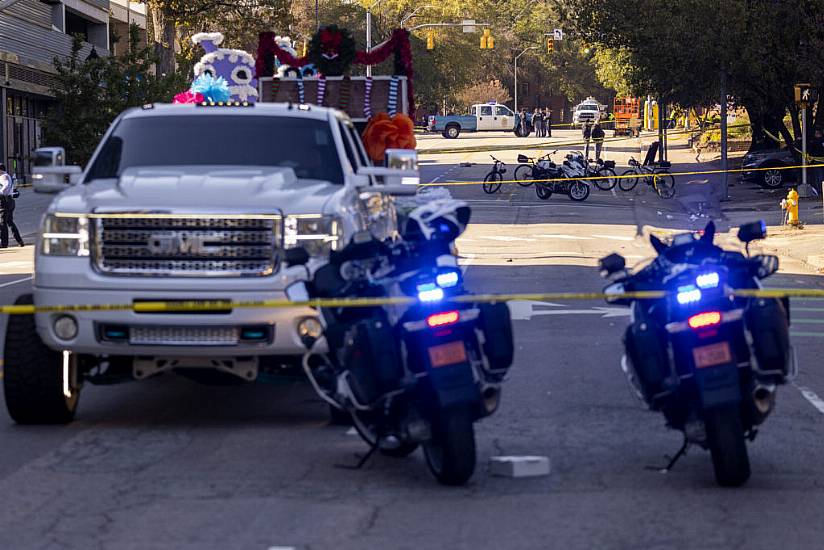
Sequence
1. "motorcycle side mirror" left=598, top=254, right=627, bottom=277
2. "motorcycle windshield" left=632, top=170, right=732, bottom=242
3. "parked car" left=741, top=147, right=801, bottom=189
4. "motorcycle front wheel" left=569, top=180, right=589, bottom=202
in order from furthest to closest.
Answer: "parked car" left=741, top=147, right=801, bottom=189
"motorcycle front wheel" left=569, top=180, right=589, bottom=202
"motorcycle windshield" left=632, top=170, right=732, bottom=242
"motorcycle side mirror" left=598, top=254, right=627, bottom=277

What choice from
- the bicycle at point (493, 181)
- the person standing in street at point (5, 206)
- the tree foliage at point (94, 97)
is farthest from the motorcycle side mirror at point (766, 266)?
the bicycle at point (493, 181)

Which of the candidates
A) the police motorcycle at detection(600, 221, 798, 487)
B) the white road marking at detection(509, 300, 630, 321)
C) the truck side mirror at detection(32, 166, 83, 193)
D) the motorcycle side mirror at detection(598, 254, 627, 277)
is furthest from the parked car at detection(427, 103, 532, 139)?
the police motorcycle at detection(600, 221, 798, 487)

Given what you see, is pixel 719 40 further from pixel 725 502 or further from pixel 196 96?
pixel 725 502

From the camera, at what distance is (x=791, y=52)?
41.5m

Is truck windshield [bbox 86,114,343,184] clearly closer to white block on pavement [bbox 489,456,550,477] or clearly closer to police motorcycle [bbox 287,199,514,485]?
police motorcycle [bbox 287,199,514,485]

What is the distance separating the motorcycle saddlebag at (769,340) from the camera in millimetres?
7812

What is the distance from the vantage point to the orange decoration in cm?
1703

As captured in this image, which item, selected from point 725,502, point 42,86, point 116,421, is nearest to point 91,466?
point 116,421

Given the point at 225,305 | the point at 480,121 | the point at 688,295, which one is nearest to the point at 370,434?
the point at 225,305

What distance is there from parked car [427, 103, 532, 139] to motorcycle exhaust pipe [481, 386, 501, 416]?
8423 cm

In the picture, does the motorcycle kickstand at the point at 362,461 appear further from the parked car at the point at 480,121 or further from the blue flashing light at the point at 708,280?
the parked car at the point at 480,121

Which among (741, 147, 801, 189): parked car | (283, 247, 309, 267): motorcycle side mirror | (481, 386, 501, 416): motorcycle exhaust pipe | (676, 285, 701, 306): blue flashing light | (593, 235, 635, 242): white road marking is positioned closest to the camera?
(676, 285, 701, 306): blue flashing light

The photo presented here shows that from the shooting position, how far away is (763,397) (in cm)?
795

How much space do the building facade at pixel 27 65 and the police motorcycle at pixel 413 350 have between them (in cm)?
4549
